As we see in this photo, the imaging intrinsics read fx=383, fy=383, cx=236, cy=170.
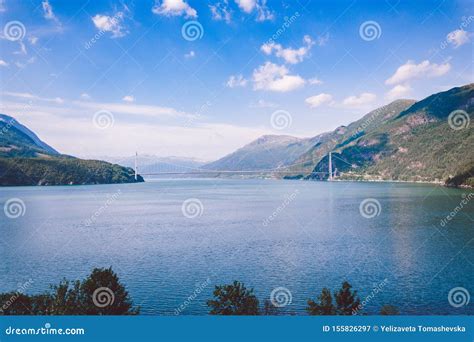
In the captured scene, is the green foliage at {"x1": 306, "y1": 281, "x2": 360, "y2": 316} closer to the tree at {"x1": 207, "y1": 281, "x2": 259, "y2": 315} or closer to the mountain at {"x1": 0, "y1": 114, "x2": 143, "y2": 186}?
the tree at {"x1": 207, "y1": 281, "x2": 259, "y2": 315}

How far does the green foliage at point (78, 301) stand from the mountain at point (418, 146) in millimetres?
95337

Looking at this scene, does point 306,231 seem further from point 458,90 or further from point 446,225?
point 458,90

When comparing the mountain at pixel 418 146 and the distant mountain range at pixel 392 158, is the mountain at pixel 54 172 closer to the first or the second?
the distant mountain range at pixel 392 158

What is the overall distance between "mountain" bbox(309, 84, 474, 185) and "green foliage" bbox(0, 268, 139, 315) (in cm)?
9534

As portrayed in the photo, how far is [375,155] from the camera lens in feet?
486

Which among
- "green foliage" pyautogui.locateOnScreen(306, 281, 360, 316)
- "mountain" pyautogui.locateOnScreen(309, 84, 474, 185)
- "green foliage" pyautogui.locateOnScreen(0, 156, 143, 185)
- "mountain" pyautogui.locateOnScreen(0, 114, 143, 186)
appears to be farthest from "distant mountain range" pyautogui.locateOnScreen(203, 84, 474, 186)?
"green foliage" pyautogui.locateOnScreen(306, 281, 360, 316)

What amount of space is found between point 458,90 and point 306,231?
150 metres

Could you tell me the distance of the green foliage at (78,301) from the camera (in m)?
9.90

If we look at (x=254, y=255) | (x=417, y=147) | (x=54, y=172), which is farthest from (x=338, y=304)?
(x=417, y=147)

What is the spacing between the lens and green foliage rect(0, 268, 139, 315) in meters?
9.90

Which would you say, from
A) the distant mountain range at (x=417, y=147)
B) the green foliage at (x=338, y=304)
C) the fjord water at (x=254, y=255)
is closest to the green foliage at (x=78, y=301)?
the fjord water at (x=254, y=255)

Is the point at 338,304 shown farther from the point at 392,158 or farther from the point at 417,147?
the point at 392,158

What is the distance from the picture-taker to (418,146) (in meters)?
131
